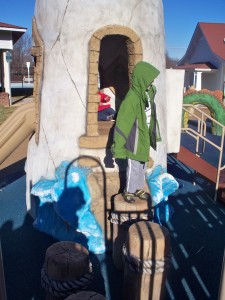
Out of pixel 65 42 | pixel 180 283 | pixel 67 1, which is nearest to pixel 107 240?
pixel 180 283

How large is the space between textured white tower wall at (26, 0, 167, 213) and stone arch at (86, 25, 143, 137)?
6 centimetres

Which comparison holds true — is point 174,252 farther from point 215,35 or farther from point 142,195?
point 215,35

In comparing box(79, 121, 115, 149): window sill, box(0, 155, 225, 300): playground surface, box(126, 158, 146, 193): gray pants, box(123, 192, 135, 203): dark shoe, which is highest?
box(79, 121, 115, 149): window sill

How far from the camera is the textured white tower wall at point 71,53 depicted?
167 inches

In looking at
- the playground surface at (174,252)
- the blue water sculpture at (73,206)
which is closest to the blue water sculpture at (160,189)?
the playground surface at (174,252)

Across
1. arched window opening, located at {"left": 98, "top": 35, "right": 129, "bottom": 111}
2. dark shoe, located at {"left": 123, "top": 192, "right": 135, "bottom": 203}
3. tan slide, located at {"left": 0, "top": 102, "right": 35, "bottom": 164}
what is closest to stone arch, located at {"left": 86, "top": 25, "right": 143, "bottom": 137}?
tan slide, located at {"left": 0, "top": 102, "right": 35, "bottom": 164}

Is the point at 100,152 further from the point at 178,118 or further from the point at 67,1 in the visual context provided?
the point at 67,1

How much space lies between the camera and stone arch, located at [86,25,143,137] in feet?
13.9

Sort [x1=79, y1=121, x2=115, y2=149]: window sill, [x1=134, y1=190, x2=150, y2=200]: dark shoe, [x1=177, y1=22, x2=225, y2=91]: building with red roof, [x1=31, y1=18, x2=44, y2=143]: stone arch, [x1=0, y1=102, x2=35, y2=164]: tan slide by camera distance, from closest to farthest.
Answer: [x1=0, y1=102, x2=35, y2=164]: tan slide < [x1=134, y1=190, x2=150, y2=200]: dark shoe < [x1=79, y1=121, x2=115, y2=149]: window sill < [x1=31, y1=18, x2=44, y2=143]: stone arch < [x1=177, y1=22, x2=225, y2=91]: building with red roof

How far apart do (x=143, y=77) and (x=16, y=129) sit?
1.57 meters

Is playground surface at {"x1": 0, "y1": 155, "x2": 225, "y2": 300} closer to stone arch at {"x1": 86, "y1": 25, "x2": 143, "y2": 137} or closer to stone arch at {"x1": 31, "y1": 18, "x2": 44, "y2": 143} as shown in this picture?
stone arch at {"x1": 31, "y1": 18, "x2": 44, "y2": 143}

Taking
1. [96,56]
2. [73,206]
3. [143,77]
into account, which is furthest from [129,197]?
[96,56]

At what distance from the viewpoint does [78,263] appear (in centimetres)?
251

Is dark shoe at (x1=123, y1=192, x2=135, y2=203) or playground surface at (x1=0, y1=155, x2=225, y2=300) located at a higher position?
dark shoe at (x1=123, y1=192, x2=135, y2=203)
